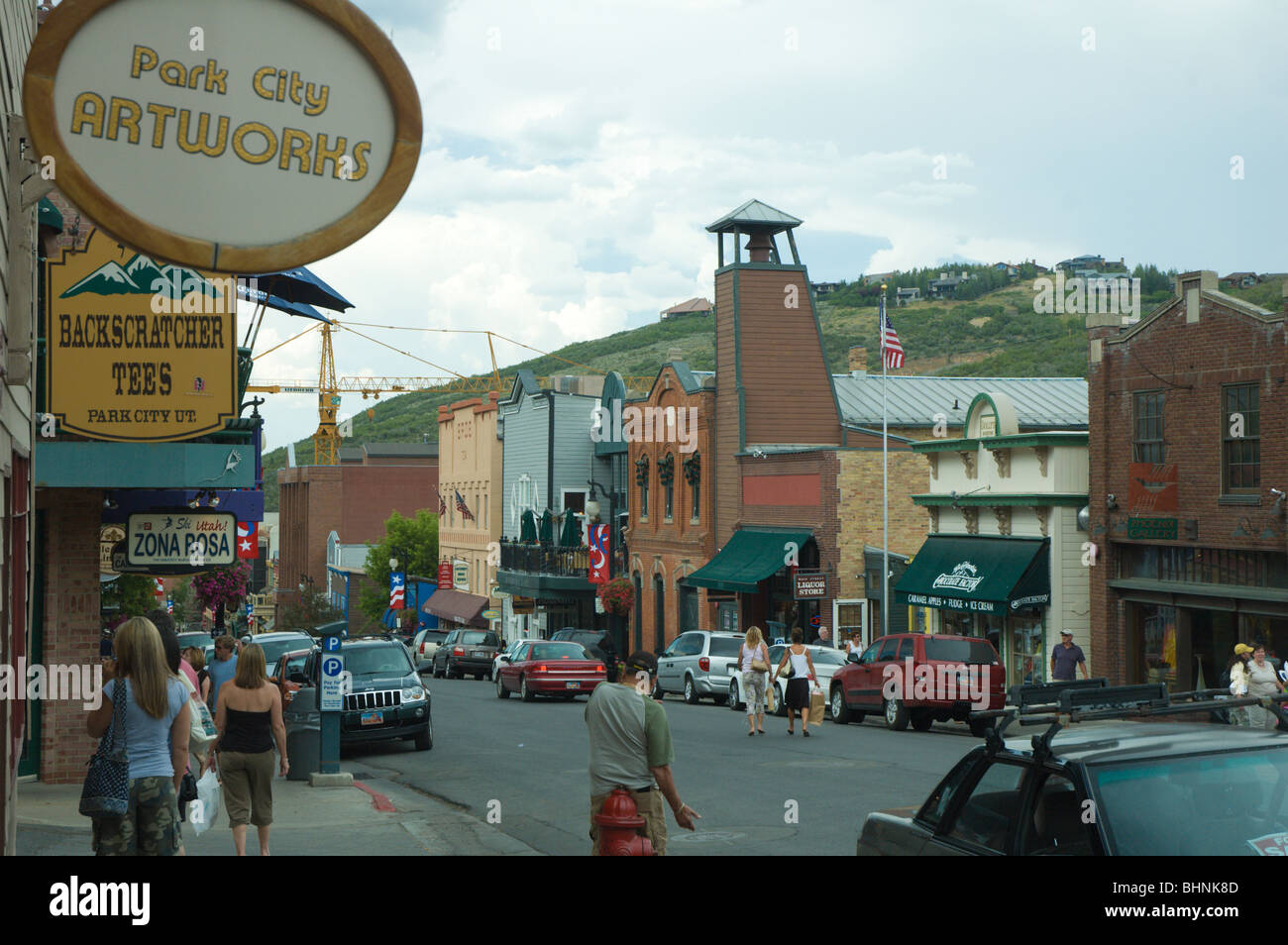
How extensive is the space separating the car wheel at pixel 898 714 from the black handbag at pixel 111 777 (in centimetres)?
1721

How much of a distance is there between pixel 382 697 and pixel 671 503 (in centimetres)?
2613

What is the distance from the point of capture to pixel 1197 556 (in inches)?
954

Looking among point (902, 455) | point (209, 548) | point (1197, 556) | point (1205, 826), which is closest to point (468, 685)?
point (902, 455)

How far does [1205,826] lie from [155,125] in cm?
472

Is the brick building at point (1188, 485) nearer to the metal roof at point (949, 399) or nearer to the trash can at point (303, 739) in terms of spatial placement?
the metal roof at point (949, 399)

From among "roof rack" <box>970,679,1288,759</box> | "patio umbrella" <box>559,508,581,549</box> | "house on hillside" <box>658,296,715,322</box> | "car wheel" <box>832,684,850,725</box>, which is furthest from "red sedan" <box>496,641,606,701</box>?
"house on hillside" <box>658,296,715,322</box>

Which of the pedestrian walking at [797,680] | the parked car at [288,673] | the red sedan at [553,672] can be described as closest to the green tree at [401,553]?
the red sedan at [553,672]

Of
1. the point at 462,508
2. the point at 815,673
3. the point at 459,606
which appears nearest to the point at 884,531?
the point at 815,673

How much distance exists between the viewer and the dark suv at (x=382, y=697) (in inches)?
753

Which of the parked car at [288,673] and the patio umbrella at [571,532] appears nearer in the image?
the parked car at [288,673]

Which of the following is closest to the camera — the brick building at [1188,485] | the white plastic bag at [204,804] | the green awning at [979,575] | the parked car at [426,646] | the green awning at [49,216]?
the white plastic bag at [204,804]

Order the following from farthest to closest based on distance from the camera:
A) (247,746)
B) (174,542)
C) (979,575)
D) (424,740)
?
1. (979,575)
2. (424,740)
3. (174,542)
4. (247,746)

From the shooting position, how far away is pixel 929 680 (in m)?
23.0

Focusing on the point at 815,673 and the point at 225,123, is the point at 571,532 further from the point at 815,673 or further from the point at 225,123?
the point at 225,123
